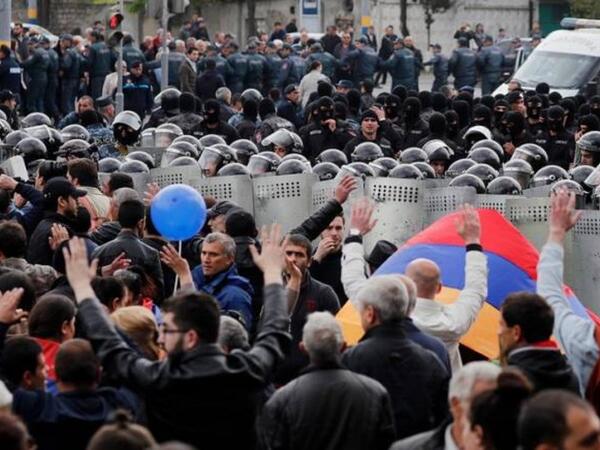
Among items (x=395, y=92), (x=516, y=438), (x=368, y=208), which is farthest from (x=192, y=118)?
(x=516, y=438)

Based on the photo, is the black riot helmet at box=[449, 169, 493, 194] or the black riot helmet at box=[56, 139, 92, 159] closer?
the black riot helmet at box=[449, 169, 493, 194]

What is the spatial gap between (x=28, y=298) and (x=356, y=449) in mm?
2291

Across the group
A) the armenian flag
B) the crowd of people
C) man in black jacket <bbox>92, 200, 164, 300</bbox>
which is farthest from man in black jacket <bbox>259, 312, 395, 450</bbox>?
man in black jacket <bbox>92, 200, 164, 300</bbox>

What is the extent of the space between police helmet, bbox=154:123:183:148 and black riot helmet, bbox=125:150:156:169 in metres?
2.05

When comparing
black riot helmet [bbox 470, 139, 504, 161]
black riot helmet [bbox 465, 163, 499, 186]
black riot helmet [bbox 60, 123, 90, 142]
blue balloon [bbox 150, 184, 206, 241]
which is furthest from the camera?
black riot helmet [bbox 60, 123, 90, 142]

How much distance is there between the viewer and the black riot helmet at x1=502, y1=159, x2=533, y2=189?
680 inches

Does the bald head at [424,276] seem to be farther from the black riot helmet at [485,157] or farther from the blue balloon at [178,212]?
the black riot helmet at [485,157]

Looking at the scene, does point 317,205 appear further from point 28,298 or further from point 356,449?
point 356,449

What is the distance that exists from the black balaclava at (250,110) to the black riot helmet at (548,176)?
809 centimetres

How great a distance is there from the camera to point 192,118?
23797 millimetres

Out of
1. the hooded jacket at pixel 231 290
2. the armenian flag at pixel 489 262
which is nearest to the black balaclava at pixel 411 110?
the armenian flag at pixel 489 262

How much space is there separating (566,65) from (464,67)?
26.0 ft

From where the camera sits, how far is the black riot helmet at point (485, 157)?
18.3m

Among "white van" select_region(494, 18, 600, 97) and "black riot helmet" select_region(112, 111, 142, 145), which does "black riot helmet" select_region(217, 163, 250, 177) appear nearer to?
"black riot helmet" select_region(112, 111, 142, 145)
